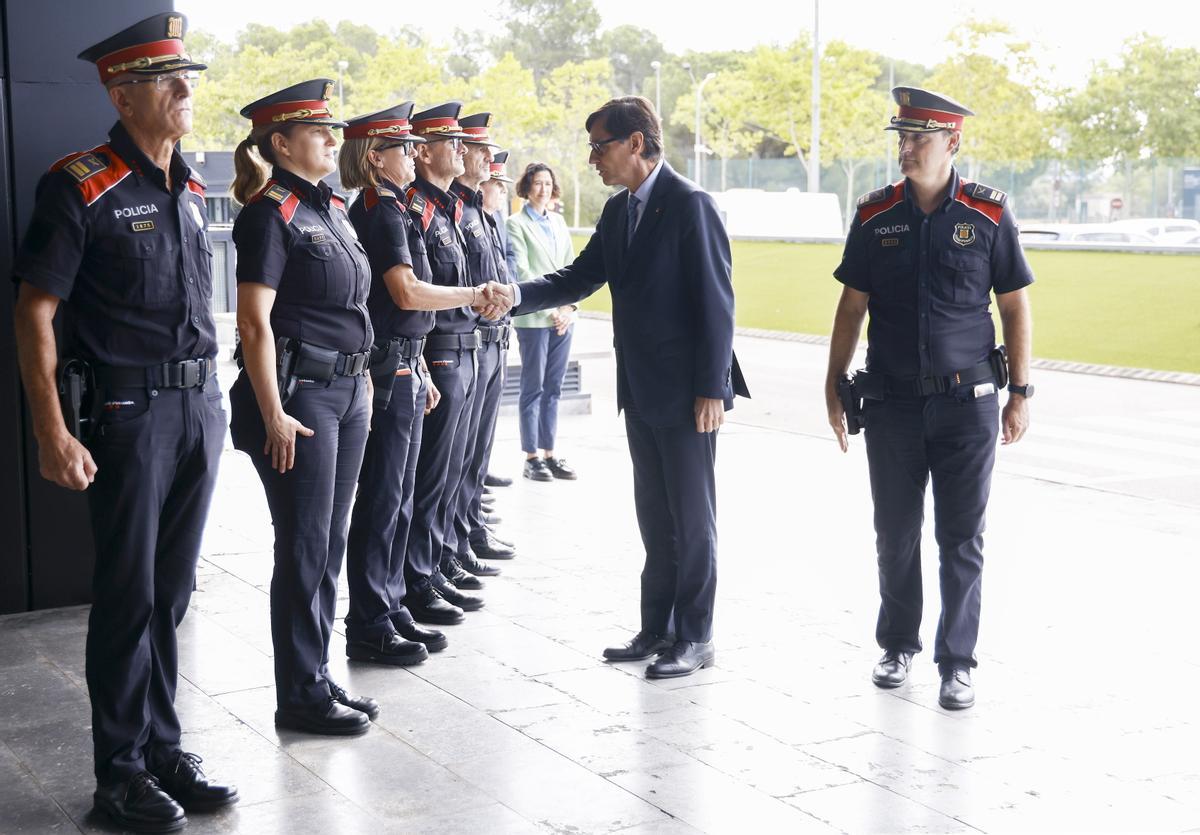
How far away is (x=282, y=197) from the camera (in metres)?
4.26

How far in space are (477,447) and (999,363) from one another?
2.84m

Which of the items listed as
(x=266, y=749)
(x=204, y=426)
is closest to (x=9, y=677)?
(x=266, y=749)

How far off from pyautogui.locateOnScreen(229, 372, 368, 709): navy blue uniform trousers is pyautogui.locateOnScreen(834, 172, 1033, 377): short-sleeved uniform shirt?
1.85 meters

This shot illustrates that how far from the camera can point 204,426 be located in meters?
3.88

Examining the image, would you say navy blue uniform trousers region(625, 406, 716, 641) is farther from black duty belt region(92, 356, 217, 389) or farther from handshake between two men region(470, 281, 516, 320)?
black duty belt region(92, 356, 217, 389)

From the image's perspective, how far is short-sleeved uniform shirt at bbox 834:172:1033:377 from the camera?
484 cm

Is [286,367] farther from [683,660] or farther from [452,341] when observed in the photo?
[683,660]

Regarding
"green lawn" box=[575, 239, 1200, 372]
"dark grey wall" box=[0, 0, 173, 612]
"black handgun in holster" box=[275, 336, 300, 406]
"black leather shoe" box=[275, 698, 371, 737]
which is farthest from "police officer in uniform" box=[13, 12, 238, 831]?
"green lawn" box=[575, 239, 1200, 372]

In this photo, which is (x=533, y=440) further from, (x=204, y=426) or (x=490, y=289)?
(x=204, y=426)

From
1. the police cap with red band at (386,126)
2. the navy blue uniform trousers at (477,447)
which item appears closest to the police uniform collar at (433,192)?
the police cap with red band at (386,126)

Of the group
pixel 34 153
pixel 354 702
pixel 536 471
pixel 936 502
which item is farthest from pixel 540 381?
pixel 354 702

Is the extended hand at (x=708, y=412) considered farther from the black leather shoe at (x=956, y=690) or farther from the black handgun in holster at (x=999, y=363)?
the black leather shoe at (x=956, y=690)

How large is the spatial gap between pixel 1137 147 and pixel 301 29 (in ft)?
138

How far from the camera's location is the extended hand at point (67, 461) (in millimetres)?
3602
